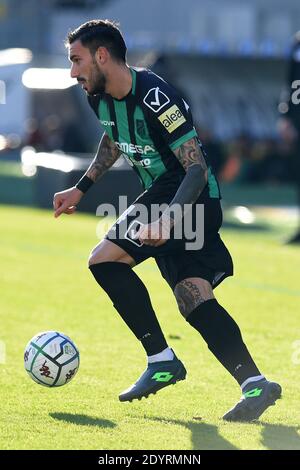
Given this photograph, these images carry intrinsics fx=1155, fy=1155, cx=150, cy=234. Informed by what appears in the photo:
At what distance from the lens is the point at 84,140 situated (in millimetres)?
32188

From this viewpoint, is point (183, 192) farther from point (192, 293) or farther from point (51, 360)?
point (51, 360)

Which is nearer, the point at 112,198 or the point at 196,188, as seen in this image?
the point at 196,188

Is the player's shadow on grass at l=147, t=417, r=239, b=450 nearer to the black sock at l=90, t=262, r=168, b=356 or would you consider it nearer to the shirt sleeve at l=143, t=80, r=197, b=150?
the black sock at l=90, t=262, r=168, b=356

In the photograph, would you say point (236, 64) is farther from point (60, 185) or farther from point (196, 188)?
point (196, 188)

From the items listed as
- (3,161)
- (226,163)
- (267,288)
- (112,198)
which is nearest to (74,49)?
(267,288)

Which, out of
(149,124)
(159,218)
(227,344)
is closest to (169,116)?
(149,124)

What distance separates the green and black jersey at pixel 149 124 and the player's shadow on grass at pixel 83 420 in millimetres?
1388

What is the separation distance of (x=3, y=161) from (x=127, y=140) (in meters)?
29.3

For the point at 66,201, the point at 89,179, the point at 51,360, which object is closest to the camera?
the point at 51,360

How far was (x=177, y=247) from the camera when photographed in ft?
20.9

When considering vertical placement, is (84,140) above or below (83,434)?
below

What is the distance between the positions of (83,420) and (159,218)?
3.73 feet

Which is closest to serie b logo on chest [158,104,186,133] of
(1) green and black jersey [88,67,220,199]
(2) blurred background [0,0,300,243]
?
(1) green and black jersey [88,67,220,199]

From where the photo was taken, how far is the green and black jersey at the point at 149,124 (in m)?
6.20
